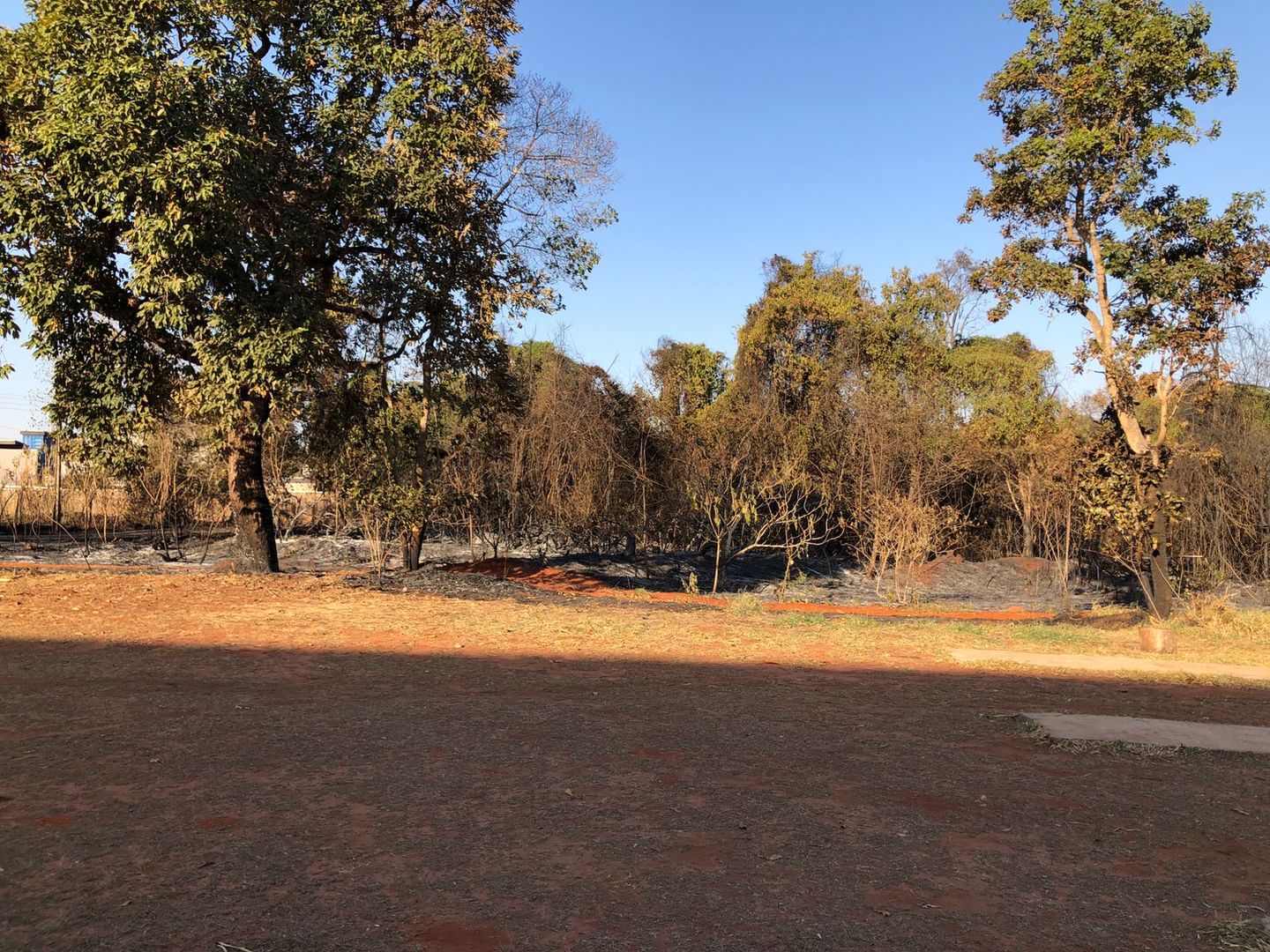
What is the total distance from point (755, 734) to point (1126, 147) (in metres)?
12.5

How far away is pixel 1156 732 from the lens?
6.16m

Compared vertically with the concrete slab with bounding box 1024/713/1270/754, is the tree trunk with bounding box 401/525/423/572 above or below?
above

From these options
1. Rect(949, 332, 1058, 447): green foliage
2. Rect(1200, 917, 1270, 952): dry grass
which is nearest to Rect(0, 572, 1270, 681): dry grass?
Rect(1200, 917, 1270, 952): dry grass

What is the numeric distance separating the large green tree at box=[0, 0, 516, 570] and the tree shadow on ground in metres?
6.21

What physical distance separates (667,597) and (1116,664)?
815 centimetres

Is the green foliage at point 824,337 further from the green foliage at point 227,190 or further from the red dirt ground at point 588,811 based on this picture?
the red dirt ground at point 588,811

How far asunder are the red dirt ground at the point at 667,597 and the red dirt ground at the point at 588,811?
6.79 meters

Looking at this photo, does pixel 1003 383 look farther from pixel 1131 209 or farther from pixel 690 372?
pixel 1131 209

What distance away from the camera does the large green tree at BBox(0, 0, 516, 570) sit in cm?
1098

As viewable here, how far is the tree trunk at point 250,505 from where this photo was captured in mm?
14898

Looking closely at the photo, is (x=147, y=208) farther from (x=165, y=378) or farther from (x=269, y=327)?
(x=165, y=378)

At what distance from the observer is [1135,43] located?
1348cm

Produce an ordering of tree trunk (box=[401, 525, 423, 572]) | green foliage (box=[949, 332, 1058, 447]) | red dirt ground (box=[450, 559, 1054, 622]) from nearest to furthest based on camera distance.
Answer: red dirt ground (box=[450, 559, 1054, 622]) → tree trunk (box=[401, 525, 423, 572]) → green foliage (box=[949, 332, 1058, 447])

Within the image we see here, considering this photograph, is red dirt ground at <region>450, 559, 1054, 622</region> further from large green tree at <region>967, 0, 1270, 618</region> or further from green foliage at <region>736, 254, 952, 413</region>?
green foliage at <region>736, 254, 952, 413</region>
